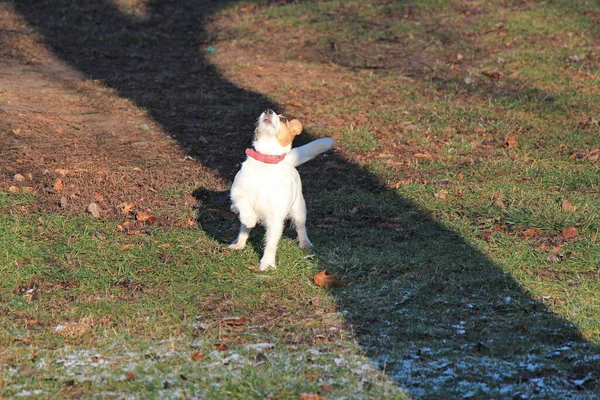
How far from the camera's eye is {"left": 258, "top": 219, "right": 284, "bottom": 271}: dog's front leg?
19.8 ft

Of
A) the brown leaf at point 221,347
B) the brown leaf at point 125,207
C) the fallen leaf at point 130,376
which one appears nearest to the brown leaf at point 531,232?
the brown leaf at point 221,347

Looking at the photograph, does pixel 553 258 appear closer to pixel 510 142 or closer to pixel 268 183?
pixel 268 183

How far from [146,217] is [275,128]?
171 cm

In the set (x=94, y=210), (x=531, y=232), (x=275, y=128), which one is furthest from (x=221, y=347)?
(x=531, y=232)

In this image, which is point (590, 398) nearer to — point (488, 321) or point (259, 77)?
point (488, 321)

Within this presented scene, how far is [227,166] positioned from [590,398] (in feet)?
17.9

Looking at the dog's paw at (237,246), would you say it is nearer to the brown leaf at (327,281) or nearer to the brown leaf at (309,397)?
the brown leaf at (327,281)

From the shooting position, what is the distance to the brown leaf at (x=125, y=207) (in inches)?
285

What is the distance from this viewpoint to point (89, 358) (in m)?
4.50

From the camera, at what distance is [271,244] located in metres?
6.08

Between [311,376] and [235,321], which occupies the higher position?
[311,376]

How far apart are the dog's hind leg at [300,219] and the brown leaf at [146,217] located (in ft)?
4.31

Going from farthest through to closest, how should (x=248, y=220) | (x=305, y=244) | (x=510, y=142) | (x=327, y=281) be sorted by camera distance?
(x=510, y=142)
(x=305, y=244)
(x=248, y=220)
(x=327, y=281)

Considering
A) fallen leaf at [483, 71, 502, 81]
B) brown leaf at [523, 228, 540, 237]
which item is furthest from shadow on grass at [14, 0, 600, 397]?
fallen leaf at [483, 71, 502, 81]
